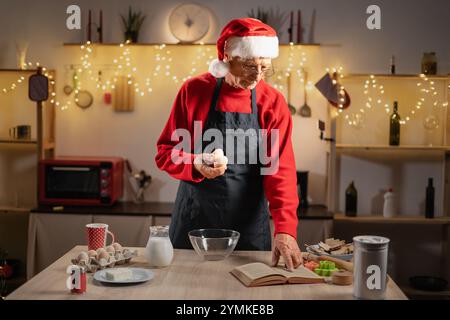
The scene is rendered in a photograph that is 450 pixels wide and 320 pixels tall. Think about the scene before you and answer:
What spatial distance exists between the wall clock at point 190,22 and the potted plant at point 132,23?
240 millimetres

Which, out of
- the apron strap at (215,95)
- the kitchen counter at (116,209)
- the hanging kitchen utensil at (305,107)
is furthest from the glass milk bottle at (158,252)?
the hanging kitchen utensil at (305,107)

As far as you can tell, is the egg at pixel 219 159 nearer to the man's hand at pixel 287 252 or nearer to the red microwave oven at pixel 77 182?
the man's hand at pixel 287 252

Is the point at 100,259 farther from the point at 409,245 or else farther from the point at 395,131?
the point at 409,245

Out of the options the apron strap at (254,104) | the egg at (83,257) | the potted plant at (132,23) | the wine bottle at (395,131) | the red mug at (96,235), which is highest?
the potted plant at (132,23)

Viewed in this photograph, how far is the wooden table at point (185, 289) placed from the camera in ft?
6.82

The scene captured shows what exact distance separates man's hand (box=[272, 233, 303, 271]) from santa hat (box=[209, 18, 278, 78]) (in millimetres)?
792

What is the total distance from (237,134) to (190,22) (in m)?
1.86

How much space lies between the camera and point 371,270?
209 cm

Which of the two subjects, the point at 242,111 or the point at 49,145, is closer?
the point at 242,111

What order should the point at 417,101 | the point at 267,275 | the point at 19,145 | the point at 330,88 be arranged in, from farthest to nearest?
the point at 19,145, the point at 417,101, the point at 330,88, the point at 267,275

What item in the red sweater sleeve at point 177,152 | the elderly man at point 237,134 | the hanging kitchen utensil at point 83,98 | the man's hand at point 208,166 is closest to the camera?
the man's hand at point 208,166

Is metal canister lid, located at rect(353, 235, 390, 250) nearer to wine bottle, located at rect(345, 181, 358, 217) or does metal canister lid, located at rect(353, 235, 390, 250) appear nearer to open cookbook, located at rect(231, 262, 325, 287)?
open cookbook, located at rect(231, 262, 325, 287)

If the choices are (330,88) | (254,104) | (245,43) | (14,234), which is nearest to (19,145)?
(14,234)
